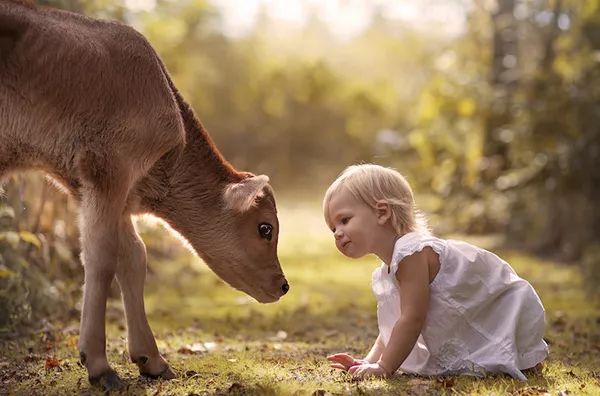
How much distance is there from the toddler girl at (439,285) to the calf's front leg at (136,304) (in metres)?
1.13

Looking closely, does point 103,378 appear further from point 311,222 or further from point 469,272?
point 311,222

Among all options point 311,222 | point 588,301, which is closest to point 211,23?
point 311,222

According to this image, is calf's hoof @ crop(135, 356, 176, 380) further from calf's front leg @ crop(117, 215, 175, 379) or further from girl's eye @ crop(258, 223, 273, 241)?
girl's eye @ crop(258, 223, 273, 241)

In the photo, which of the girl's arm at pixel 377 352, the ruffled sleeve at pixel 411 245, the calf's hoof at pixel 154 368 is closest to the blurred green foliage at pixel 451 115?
the calf's hoof at pixel 154 368

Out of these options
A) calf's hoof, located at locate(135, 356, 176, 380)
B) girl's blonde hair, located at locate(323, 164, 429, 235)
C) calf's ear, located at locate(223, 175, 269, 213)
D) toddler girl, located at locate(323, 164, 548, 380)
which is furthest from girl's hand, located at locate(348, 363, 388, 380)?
calf's ear, located at locate(223, 175, 269, 213)

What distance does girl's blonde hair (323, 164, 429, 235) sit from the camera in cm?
485

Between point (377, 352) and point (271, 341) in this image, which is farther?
point (271, 341)

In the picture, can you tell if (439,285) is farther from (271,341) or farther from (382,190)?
(271,341)

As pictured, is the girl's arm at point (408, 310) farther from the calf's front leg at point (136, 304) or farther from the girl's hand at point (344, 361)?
the calf's front leg at point (136, 304)

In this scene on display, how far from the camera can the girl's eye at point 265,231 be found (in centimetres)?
538

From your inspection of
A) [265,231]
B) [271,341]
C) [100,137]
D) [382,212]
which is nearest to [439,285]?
[382,212]

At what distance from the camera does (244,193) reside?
16.9 ft

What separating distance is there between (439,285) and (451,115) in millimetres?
12186

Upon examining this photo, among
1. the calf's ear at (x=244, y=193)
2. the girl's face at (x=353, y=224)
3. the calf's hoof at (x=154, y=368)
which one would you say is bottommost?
the calf's hoof at (x=154, y=368)
